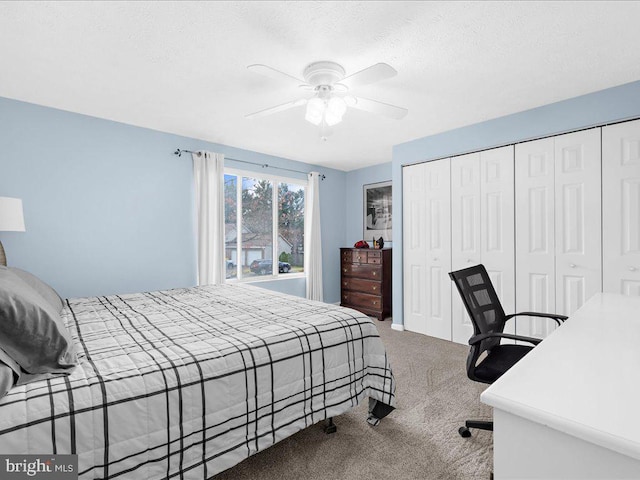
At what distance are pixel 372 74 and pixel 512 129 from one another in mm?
2088

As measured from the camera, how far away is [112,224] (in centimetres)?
343

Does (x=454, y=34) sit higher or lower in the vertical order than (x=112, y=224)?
higher

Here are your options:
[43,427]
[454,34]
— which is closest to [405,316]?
[454,34]

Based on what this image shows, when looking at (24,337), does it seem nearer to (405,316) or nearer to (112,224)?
(112,224)

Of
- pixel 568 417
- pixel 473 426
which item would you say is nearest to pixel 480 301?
pixel 473 426

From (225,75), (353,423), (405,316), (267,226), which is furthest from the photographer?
(267,226)

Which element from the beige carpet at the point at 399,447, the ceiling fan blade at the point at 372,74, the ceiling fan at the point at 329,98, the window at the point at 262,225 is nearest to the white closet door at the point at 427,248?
the beige carpet at the point at 399,447

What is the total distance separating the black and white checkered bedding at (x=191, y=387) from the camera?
1.14 meters

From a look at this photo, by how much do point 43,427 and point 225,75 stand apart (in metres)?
2.35

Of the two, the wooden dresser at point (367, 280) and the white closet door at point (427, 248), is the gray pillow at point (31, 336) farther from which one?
the wooden dresser at point (367, 280)

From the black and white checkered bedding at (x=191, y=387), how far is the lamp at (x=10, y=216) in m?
0.80

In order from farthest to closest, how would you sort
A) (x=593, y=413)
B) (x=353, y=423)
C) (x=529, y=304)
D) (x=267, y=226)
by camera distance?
1. (x=267, y=226)
2. (x=529, y=304)
3. (x=353, y=423)
4. (x=593, y=413)

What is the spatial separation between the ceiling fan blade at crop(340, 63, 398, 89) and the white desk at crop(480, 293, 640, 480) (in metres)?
1.65

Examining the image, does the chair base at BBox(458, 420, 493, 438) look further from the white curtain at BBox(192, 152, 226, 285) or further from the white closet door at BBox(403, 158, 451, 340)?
the white curtain at BBox(192, 152, 226, 285)
